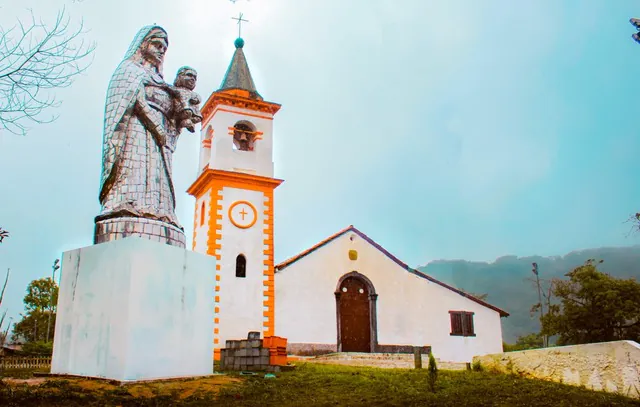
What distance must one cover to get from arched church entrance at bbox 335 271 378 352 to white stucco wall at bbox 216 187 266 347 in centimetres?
324

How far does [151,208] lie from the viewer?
734 cm

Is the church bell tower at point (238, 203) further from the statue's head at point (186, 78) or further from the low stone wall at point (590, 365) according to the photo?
the statue's head at point (186, 78)

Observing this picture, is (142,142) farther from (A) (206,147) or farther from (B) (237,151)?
(A) (206,147)

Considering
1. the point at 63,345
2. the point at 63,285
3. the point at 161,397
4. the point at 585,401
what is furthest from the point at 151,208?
the point at 585,401

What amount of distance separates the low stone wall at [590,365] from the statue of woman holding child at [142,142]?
568 centimetres

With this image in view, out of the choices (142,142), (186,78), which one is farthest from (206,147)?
(142,142)

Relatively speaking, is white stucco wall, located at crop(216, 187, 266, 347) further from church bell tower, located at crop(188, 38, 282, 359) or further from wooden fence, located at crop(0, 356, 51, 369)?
wooden fence, located at crop(0, 356, 51, 369)

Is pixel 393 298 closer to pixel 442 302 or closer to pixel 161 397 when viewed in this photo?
pixel 442 302

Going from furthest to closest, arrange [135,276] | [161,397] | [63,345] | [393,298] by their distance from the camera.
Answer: [393,298] < [63,345] < [135,276] < [161,397]

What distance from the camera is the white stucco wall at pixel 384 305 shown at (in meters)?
21.1

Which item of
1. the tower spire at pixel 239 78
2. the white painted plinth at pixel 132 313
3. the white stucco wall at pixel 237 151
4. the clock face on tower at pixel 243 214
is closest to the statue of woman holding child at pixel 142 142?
the white painted plinth at pixel 132 313

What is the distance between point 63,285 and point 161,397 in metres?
2.20

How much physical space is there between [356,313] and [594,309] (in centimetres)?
929

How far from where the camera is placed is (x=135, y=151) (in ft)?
24.7
